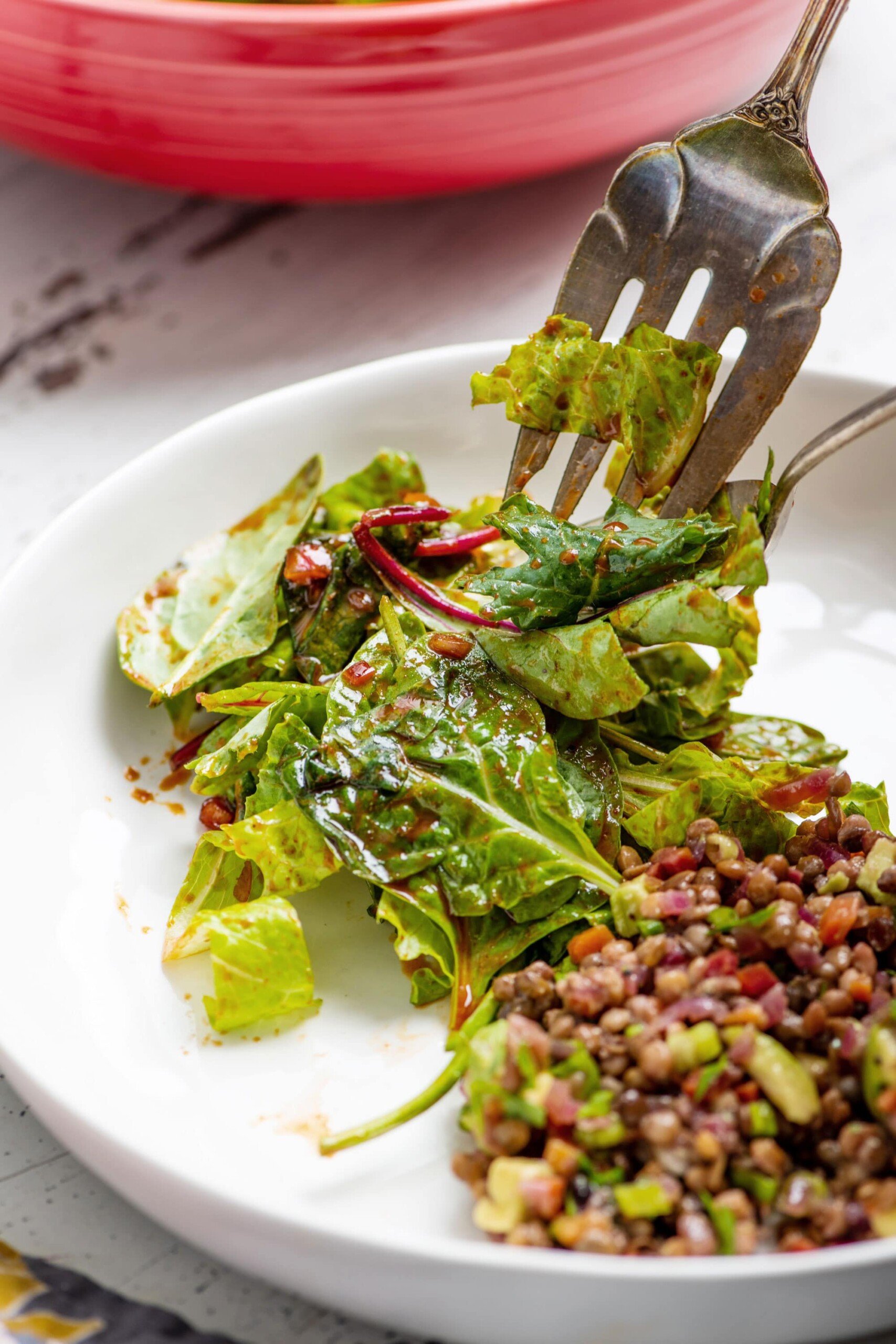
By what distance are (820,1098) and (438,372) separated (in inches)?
57.2

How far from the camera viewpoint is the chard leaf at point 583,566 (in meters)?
1.85

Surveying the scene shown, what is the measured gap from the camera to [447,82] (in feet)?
7.93

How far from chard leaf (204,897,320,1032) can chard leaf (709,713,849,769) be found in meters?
0.75

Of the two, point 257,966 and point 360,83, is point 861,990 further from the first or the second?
point 360,83

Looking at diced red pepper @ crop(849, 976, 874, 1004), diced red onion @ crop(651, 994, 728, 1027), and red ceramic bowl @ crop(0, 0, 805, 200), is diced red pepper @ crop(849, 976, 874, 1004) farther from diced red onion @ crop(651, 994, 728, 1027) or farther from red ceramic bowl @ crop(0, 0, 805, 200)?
red ceramic bowl @ crop(0, 0, 805, 200)

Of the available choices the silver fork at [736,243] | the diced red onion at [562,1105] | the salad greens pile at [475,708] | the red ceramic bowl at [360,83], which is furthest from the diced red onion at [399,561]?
the red ceramic bowl at [360,83]

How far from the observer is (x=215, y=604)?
2186 millimetres

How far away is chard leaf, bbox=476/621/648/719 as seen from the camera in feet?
5.86

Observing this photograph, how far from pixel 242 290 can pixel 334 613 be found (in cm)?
133

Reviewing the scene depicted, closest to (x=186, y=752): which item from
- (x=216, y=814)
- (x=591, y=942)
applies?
(x=216, y=814)

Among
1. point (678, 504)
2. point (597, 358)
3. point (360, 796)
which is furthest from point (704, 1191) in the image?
point (597, 358)

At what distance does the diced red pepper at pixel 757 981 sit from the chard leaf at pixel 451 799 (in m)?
0.27

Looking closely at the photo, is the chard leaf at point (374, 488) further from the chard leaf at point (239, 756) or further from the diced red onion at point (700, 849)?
the diced red onion at point (700, 849)

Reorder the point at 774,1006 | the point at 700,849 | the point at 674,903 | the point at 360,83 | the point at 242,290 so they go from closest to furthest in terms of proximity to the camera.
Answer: the point at 774,1006 → the point at 674,903 → the point at 700,849 → the point at 360,83 → the point at 242,290
